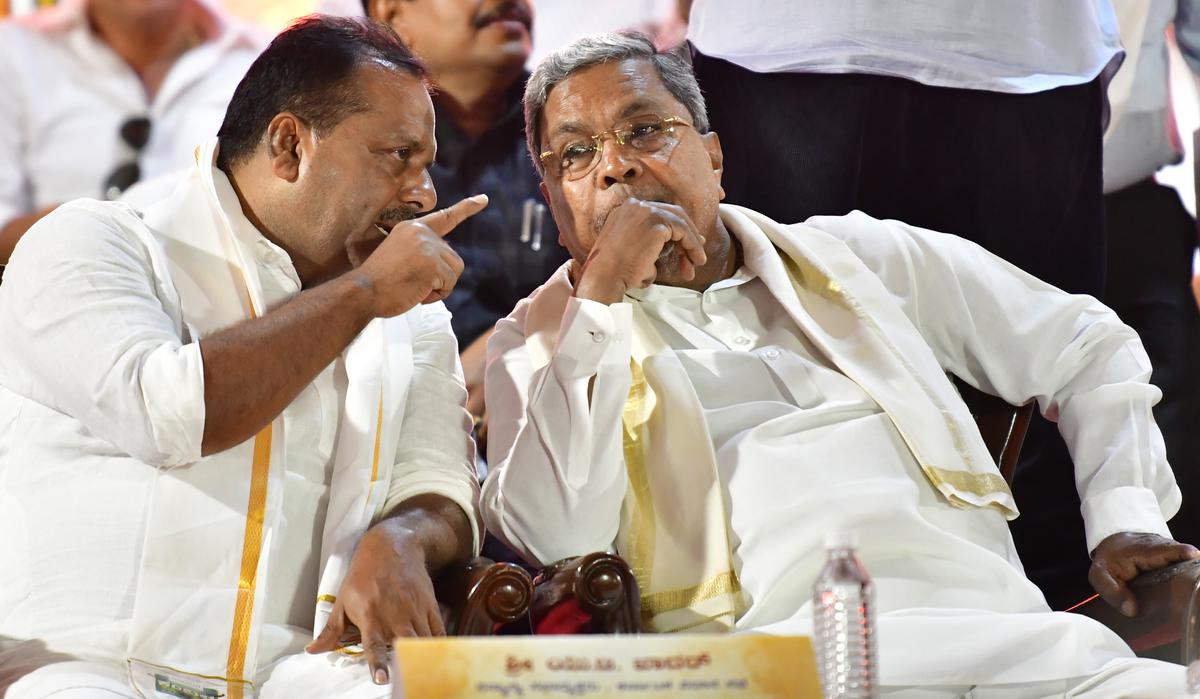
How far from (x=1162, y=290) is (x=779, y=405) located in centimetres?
195

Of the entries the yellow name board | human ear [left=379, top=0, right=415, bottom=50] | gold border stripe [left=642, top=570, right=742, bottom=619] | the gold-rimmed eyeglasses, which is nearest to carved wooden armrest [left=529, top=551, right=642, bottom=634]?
gold border stripe [left=642, top=570, right=742, bottom=619]

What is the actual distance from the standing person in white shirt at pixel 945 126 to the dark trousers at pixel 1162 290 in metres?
0.15

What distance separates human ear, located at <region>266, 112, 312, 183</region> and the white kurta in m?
0.59

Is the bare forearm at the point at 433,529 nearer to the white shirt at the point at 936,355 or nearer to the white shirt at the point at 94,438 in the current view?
the white shirt at the point at 936,355

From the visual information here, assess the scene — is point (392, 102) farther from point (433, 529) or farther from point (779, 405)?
point (779, 405)

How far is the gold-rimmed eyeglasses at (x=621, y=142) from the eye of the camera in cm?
288

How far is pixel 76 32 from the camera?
12.0 feet

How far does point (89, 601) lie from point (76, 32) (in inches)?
80.3

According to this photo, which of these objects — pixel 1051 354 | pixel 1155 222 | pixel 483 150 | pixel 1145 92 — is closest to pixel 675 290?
pixel 1051 354

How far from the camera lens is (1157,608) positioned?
2342 mm

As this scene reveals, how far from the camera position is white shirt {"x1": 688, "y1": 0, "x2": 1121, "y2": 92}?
381cm

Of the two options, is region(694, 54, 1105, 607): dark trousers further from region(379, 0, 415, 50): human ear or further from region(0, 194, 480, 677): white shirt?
region(0, 194, 480, 677): white shirt

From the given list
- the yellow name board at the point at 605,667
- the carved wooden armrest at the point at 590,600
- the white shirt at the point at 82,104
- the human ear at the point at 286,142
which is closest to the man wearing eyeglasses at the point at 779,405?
the carved wooden armrest at the point at 590,600

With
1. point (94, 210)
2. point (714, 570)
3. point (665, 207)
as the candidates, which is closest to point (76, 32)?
point (94, 210)
